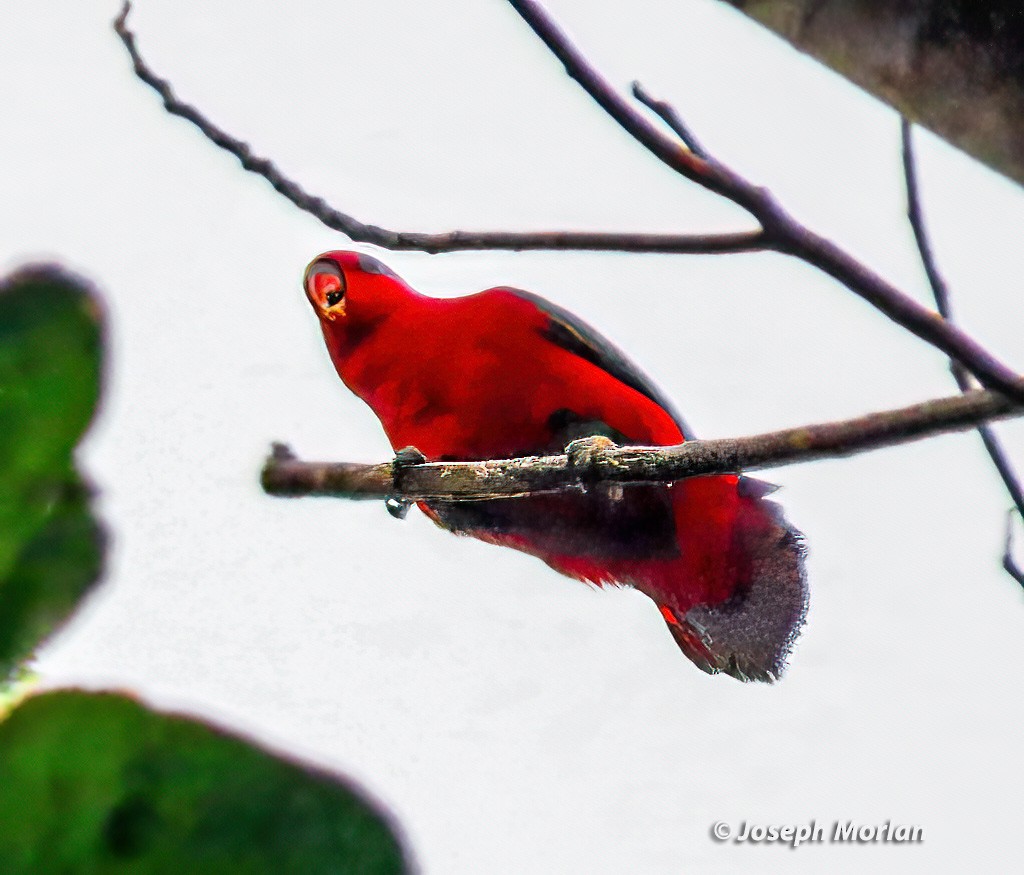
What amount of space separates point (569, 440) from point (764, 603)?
1.40 feet

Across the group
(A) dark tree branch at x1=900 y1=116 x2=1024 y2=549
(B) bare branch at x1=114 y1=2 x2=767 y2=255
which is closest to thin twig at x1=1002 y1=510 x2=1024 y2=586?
(A) dark tree branch at x1=900 y1=116 x2=1024 y2=549

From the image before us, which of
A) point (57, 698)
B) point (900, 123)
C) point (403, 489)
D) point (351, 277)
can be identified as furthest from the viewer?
point (351, 277)

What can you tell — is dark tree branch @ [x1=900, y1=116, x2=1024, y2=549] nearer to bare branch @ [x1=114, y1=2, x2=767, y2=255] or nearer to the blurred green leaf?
bare branch @ [x1=114, y1=2, x2=767, y2=255]

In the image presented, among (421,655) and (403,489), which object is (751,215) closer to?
(403,489)

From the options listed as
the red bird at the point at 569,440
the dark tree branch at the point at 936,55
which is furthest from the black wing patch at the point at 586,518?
the dark tree branch at the point at 936,55

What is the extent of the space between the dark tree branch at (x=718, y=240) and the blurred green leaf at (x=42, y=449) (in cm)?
42

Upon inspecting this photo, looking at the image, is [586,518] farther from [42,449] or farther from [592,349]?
[42,449]

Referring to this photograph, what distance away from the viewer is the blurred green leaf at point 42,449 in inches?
46.2

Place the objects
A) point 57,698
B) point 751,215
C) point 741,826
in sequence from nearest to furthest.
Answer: point 751,215 → point 57,698 → point 741,826

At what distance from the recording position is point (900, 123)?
108cm

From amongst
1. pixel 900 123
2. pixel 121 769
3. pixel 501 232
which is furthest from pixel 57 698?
pixel 900 123

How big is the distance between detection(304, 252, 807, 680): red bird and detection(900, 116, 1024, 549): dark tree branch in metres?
0.41

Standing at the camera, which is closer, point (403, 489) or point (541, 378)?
point (403, 489)

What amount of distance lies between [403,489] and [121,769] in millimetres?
489
